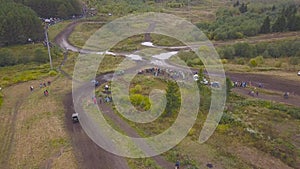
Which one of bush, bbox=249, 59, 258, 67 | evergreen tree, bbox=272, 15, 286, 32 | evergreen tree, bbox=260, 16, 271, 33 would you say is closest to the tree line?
bush, bbox=249, 59, 258, 67

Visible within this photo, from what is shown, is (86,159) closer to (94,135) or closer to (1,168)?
(94,135)

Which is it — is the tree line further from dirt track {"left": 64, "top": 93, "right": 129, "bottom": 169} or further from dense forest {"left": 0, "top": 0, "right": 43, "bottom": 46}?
dense forest {"left": 0, "top": 0, "right": 43, "bottom": 46}

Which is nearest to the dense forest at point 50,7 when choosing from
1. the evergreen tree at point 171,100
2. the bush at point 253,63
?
the bush at point 253,63

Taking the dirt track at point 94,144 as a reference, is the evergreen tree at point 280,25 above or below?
above

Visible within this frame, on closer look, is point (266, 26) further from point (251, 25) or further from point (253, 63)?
point (253, 63)

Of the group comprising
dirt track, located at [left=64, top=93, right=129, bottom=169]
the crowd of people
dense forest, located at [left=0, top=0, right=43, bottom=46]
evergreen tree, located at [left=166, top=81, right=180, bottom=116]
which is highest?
dense forest, located at [left=0, top=0, right=43, bottom=46]

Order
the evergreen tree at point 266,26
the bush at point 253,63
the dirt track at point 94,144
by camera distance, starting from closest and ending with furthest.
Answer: the dirt track at point 94,144 → the bush at point 253,63 → the evergreen tree at point 266,26

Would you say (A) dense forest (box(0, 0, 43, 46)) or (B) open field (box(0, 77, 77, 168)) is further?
(A) dense forest (box(0, 0, 43, 46))

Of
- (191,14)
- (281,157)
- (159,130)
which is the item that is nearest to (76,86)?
(159,130)

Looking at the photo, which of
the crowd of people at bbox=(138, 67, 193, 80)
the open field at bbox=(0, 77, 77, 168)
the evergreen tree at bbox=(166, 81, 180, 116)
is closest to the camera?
the open field at bbox=(0, 77, 77, 168)

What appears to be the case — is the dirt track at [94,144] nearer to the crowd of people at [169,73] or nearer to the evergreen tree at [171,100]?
the crowd of people at [169,73]
